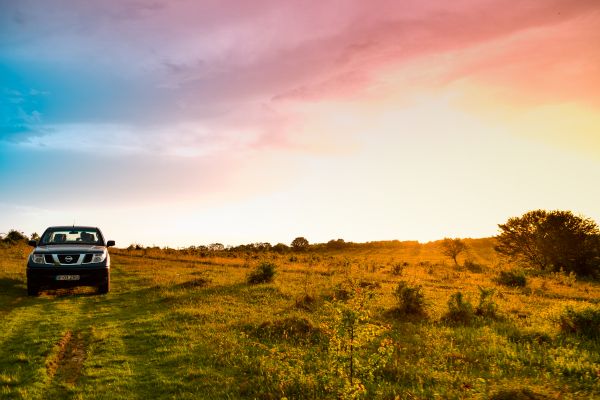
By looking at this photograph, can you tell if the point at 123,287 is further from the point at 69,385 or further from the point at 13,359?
the point at 69,385

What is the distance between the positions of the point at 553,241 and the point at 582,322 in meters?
34.6

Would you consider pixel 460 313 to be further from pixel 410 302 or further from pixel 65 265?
pixel 65 265

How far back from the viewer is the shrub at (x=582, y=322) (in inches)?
462

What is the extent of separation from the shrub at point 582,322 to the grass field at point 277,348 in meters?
0.25

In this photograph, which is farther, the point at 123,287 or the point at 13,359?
the point at 123,287

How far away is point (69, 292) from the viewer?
18906 millimetres

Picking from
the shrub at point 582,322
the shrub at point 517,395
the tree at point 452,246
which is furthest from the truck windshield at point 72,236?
the tree at point 452,246

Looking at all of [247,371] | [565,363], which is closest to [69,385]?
[247,371]

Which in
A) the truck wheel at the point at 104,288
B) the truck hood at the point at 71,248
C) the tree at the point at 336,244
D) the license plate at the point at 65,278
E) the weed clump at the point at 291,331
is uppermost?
the truck hood at the point at 71,248

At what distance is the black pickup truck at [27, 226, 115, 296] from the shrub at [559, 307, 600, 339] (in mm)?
16149

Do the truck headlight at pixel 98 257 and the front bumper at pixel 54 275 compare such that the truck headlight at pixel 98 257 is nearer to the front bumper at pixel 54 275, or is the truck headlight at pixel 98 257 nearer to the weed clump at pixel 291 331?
the front bumper at pixel 54 275

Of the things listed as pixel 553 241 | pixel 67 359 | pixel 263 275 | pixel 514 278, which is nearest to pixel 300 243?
pixel 553 241

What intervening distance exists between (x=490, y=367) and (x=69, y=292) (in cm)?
1677

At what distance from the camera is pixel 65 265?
55.9ft
